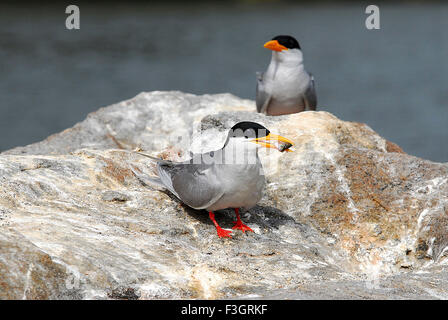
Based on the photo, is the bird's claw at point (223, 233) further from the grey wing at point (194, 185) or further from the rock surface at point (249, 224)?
the grey wing at point (194, 185)

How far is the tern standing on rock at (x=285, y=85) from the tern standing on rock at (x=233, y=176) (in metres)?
4.03

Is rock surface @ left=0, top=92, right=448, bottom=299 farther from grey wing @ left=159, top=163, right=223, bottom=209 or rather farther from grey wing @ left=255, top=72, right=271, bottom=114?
grey wing @ left=255, top=72, right=271, bottom=114

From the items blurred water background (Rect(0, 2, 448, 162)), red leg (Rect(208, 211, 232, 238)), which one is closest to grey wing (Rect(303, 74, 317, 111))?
red leg (Rect(208, 211, 232, 238))

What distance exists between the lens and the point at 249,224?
20.8ft

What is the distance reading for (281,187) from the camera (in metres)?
6.92

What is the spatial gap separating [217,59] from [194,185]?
2617 centimetres

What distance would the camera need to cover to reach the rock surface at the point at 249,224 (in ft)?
15.8

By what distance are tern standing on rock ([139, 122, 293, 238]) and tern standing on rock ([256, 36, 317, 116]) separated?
13.2ft

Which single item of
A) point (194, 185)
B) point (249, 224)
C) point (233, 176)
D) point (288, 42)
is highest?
point (288, 42)

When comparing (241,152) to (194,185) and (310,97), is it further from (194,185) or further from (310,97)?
(310,97)

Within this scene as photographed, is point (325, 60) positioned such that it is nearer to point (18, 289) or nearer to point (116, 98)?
point (116, 98)

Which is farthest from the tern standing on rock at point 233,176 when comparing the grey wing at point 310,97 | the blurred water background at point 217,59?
the blurred water background at point 217,59

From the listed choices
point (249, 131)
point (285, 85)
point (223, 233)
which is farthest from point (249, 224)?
point (285, 85)

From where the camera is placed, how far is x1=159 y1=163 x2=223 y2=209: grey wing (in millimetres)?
5965
